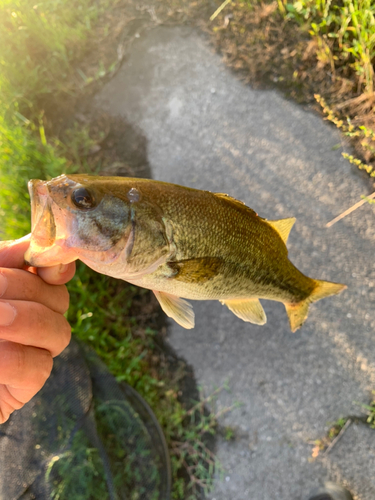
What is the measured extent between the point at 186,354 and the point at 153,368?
0.36 meters

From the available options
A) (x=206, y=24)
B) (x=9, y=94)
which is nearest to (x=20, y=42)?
(x=9, y=94)

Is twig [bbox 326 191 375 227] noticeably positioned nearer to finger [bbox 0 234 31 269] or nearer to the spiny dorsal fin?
the spiny dorsal fin

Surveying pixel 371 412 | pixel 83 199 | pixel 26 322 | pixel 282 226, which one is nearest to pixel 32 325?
pixel 26 322

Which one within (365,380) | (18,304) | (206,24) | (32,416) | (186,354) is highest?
(206,24)

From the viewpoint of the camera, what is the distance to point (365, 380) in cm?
288

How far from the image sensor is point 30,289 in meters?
1.63

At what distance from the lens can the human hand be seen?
1514mm

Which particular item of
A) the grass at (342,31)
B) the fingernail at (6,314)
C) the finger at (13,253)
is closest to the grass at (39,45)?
the grass at (342,31)

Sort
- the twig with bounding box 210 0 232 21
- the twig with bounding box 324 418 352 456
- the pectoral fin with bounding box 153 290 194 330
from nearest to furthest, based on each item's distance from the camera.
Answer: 1. the pectoral fin with bounding box 153 290 194 330
2. the twig with bounding box 324 418 352 456
3. the twig with bounding box 210 0 232 21

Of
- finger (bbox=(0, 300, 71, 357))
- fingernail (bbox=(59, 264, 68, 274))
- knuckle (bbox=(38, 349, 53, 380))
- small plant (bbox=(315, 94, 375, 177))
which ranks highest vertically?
small plant (bbox=(315, 94, 375, 177))

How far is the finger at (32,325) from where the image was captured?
1.47 metres

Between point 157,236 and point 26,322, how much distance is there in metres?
0.71

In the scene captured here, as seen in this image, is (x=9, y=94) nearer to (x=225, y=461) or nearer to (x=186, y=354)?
(x=186, y=354)

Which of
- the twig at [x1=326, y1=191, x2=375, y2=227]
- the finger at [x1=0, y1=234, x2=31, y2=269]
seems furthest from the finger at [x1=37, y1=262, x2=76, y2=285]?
the twig at [x1=326, y1=191, x2=375, y2=227]
